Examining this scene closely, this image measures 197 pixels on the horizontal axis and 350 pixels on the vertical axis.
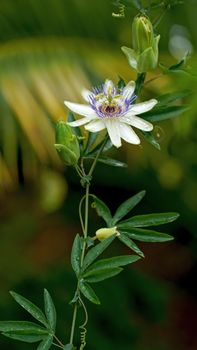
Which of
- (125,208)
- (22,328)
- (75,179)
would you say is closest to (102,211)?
(125,208)

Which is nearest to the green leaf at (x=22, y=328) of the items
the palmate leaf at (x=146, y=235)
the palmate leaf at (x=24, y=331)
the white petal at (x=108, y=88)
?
the palmate leaf at (x=24, y=331)

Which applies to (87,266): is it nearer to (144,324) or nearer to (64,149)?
(64,149)

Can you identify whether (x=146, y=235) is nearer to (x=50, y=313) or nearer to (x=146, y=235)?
(x=146, y=235)

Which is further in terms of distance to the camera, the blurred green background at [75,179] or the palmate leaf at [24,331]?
the blurred green background at [75,179]

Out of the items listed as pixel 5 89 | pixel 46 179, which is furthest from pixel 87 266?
pixel 46 179

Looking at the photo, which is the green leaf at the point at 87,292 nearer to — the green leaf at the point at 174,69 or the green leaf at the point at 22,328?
the green leaf at the point at 22,328
